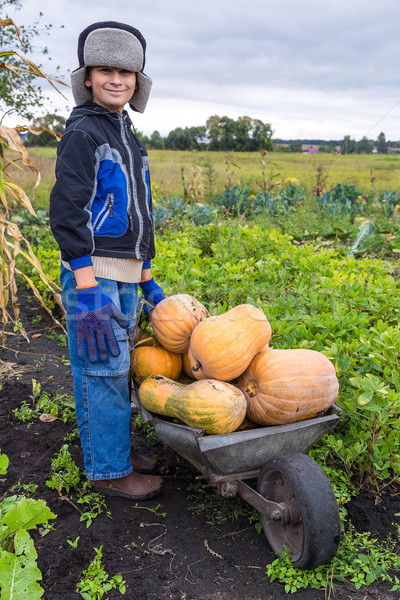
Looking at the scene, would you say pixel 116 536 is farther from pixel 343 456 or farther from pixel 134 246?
pixel 134 246

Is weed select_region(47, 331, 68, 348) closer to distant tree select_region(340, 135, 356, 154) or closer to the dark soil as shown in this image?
the dark soil

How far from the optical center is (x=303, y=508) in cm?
185

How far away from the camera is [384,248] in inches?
265

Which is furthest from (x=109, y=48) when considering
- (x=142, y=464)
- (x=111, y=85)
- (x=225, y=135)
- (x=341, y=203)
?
(x=225, y=135)

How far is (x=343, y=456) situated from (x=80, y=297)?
1.49 meters

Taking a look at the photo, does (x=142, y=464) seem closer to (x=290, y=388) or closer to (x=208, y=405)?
(x=208, y=405)

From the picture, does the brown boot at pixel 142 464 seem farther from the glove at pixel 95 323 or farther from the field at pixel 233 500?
the glove at pixel 95 323

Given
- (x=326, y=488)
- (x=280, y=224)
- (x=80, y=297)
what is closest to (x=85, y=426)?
(x=80, y=297)

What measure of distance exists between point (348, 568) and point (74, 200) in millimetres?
1893

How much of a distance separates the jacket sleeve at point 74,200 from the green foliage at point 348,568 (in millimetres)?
1514

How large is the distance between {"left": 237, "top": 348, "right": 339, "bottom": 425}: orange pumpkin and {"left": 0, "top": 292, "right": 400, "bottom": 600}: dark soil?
0.57 m

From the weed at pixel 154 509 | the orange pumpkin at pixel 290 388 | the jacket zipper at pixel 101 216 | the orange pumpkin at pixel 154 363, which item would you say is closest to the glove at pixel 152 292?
the orange pumpkin at pixel 154 363

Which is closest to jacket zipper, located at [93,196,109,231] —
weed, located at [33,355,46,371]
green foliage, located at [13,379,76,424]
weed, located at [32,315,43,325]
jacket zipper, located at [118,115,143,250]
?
jacket zipper, located at [118,115,143,250]

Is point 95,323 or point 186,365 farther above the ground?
point 95,323
